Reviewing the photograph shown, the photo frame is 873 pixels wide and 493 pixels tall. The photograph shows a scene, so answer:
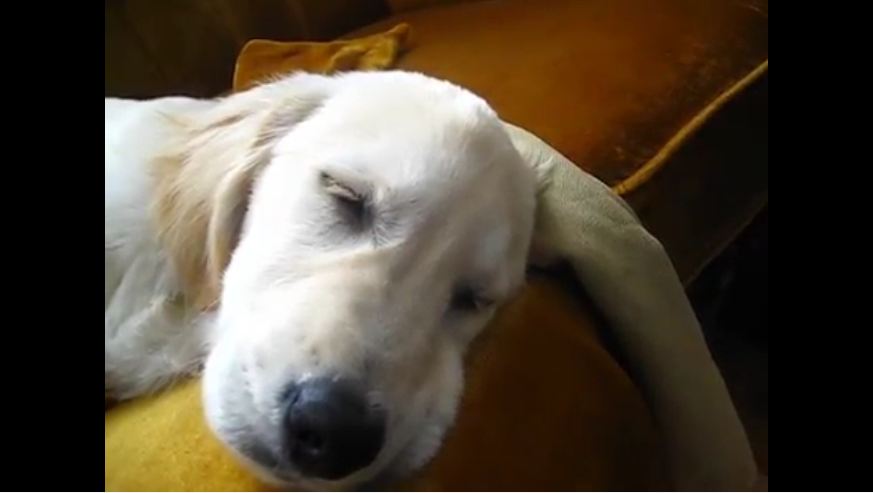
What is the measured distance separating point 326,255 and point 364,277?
54 mm

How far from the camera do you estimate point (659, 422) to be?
4.40 feet

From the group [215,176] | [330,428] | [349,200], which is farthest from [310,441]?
[215,176]

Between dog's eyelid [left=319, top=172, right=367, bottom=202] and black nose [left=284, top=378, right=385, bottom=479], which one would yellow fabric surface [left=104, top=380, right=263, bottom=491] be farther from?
dog's eyelid [left=319, top=172, right=367, bottom=202]

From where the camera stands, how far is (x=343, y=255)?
1.10 m

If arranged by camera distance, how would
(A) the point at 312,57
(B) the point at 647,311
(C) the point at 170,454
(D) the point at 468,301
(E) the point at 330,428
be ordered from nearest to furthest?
1. (E) the point at 330,428
2. (C) the point at 170,454
3. (D) the point at 468,301
4. (B) the point at 647,311
5. (A) the point at 312,57

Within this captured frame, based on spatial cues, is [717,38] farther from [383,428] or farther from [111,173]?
[383,428]

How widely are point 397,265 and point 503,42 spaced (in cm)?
86

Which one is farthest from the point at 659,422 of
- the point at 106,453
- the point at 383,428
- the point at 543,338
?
the point at 106,453

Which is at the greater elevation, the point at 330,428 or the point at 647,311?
the point at 330,428

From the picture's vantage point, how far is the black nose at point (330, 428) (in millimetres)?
957

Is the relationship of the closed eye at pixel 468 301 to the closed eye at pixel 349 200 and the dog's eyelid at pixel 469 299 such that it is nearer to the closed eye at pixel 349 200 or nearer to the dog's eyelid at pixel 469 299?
the dog's eyelid at pixel 469 299

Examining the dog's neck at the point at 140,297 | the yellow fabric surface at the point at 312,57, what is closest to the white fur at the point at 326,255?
the dog's neck at the point at 140,297

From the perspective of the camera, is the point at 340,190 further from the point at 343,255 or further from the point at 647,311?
the point at 647,311

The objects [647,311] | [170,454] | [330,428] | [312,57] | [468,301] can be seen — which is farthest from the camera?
[312,57]
